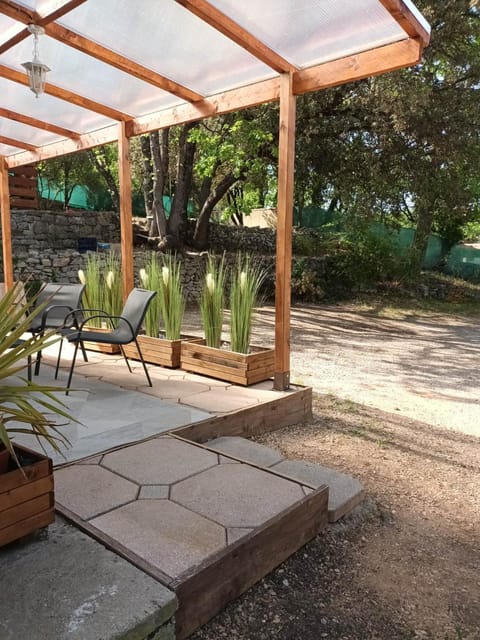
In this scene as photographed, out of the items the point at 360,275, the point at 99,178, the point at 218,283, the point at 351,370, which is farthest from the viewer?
the point at 99,178

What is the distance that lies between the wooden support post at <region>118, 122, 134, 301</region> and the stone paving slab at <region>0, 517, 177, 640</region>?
329 centimetres

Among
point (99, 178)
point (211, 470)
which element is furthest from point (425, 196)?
point (99, 178)

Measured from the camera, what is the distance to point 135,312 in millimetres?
3691

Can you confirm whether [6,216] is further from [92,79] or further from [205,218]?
[205,218]

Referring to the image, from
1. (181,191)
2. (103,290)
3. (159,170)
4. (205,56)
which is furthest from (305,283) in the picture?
(205,56)

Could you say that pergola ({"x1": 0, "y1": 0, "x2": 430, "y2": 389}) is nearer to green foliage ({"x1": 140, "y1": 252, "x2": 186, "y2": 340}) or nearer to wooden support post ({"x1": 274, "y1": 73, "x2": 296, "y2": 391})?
wooden support post ({"x1": 274, "y1": 73, "x2": 296, "y2": 391})

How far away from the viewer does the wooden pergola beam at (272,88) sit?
2.85 metres

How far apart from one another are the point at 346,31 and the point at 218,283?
1.96 meters

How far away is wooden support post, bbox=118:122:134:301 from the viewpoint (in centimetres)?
453

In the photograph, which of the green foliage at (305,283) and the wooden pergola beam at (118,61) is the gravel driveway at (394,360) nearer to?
the green foliage at (305,283)

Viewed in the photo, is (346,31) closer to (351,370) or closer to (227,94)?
(227,94)

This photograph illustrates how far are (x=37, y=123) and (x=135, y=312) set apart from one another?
92.5 inches

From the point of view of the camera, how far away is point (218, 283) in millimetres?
4023

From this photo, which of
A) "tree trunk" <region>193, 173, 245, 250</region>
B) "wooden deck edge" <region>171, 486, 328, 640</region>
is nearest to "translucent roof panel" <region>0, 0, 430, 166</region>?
"wooden deck edge" <region>171, 486, 328, 640</region>
